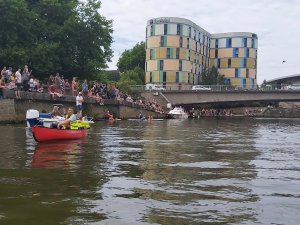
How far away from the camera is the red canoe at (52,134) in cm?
1600

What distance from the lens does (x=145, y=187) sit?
8508 mm

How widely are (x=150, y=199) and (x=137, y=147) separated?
860 cm

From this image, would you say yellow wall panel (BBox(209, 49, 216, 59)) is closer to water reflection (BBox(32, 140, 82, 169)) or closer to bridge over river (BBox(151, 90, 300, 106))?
bridge over river (BBox(151, 90, 300, 106))

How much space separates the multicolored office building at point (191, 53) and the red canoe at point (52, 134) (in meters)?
74.3

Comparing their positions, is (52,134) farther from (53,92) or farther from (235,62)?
(235,62)

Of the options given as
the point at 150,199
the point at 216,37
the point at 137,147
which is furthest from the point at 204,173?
the point at 216,37

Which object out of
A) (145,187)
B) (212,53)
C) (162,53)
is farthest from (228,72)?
(145,187)

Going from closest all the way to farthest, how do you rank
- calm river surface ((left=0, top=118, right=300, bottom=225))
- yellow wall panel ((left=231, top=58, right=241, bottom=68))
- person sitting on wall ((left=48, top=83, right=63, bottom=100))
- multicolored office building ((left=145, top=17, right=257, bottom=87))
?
calm river surface ((left=0, top=118, right=300, bottom=225)) < person sitting on wall ((left=48, top=83, right=63, bottom=100)) < multicolored office building ((left=145, top=17, right=257, bottom=87)) < yellow wall panel ((left=231, top=58, right=241, bottom=68))

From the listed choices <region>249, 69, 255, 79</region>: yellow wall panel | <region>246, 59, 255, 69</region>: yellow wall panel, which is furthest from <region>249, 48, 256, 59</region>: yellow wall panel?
<region>249, 69, 255, 79</region>: yellow wall panel

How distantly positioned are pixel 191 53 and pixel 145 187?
296ft

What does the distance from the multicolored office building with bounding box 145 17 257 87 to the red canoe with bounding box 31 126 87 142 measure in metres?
74.3

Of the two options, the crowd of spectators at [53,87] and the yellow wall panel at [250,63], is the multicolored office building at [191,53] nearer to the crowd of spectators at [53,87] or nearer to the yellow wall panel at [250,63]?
the yellow wall panel at [250,63]

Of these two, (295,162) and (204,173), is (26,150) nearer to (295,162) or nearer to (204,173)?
(204,173)

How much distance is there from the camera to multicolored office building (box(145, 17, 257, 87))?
92.4 m
